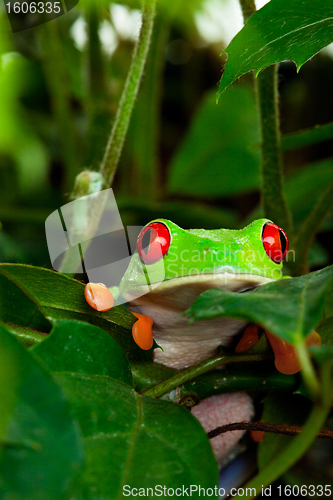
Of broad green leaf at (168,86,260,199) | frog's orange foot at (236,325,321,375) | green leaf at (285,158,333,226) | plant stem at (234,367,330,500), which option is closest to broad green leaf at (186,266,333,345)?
plant stem at (234,367,330,500)

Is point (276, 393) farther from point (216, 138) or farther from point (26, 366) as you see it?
point (216, 138)

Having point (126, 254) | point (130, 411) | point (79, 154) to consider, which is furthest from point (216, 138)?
point (130, 411)

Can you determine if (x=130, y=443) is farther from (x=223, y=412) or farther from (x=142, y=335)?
(x=223, y=412)

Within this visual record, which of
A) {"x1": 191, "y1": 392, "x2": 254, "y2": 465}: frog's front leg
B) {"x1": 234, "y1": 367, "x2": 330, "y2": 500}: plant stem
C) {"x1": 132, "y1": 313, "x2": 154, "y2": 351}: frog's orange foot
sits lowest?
{"x1": 191, "y1": 392, "x2": 254, "y2": 465}: frog's front leg

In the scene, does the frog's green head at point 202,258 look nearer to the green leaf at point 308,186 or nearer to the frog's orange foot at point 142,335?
the frog's orange foot at point 142,335

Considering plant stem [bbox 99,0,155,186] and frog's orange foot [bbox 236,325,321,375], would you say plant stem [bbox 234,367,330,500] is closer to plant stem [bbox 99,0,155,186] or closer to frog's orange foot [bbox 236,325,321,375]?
frog's orange foot [bbox 236,325,321,375]

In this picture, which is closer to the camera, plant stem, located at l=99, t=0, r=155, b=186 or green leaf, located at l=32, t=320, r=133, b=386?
green leaf, located at l=32, t=320, r=133, b=386

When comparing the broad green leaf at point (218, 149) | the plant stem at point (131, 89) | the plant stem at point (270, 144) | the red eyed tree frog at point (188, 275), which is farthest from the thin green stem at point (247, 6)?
the broad green leaf at point (218, 149)
